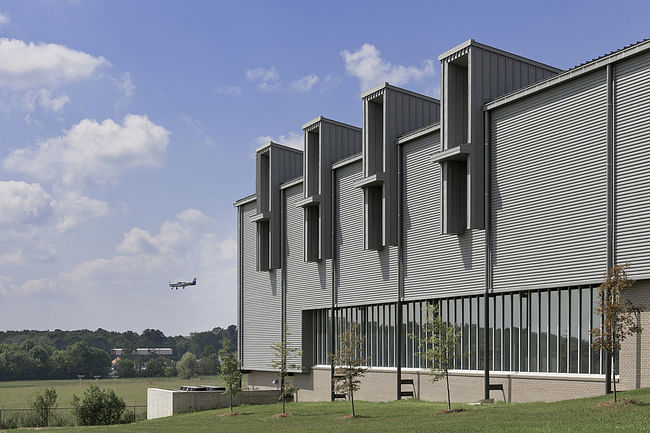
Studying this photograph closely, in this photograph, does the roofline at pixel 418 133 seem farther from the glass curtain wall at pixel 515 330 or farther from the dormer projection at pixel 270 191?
the dormer projection at pixel 270 191

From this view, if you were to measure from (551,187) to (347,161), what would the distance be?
688 inches

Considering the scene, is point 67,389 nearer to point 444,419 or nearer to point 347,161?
point 347,161

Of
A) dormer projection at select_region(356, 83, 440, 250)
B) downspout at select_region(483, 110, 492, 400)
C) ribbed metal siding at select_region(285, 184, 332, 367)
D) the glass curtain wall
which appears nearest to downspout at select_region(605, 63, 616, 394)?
the glass curtain wall

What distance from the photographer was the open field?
10503 cm

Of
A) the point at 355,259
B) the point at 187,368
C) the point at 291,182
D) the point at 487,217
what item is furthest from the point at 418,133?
the point at 187,368

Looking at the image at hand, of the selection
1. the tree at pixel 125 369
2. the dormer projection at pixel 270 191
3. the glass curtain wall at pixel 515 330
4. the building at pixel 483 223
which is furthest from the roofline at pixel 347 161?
the tree at pixel 125 369

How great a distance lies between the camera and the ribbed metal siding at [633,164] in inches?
1197

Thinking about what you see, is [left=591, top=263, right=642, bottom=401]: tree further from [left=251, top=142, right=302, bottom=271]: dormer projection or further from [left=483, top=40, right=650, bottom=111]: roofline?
[left=251, top=142, right=302, bottom=271]: dormer projection

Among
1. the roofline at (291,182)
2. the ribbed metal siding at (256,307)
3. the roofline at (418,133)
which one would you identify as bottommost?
the ribbed metal siding at (256,307)

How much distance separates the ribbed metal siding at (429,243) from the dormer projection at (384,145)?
2.70 feet

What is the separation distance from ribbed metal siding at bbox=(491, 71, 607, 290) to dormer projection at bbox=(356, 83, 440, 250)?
8.27 metres

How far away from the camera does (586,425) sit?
71.7 feet

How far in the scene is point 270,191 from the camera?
58781 mm

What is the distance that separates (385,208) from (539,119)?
464 inches
